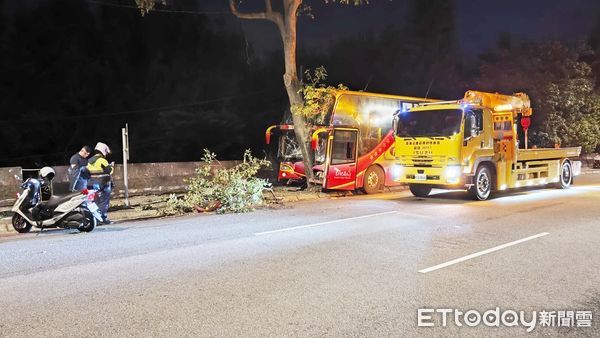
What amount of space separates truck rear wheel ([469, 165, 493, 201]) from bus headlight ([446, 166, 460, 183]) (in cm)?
73

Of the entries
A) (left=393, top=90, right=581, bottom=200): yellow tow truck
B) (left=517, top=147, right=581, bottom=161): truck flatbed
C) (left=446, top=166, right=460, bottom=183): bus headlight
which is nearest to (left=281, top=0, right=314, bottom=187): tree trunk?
(left=393, top=90, right=581, bottom=200): yellow tow truck

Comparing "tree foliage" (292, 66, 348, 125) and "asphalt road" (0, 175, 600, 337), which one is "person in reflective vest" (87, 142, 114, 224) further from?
"tree foliage" (292, 66, 348, 125)

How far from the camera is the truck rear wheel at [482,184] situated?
45.9 ft

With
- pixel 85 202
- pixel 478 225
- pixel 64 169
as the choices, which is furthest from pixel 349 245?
pixel 64 169

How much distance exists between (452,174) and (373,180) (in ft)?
14.4

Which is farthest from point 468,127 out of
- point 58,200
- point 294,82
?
point 58,200

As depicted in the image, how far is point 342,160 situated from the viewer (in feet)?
55.1

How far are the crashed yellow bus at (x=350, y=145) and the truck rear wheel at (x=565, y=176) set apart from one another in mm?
5688

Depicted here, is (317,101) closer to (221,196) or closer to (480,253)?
(221,196)

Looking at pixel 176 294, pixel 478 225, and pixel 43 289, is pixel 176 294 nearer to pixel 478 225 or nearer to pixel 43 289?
pixel 43 289

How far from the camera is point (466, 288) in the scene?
18.7 ft

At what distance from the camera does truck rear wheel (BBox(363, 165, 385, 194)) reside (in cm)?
1739

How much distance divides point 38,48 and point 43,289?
2834 centimetres

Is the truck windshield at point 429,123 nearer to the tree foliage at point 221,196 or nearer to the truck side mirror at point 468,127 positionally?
the truck side mirror at point 468,127
